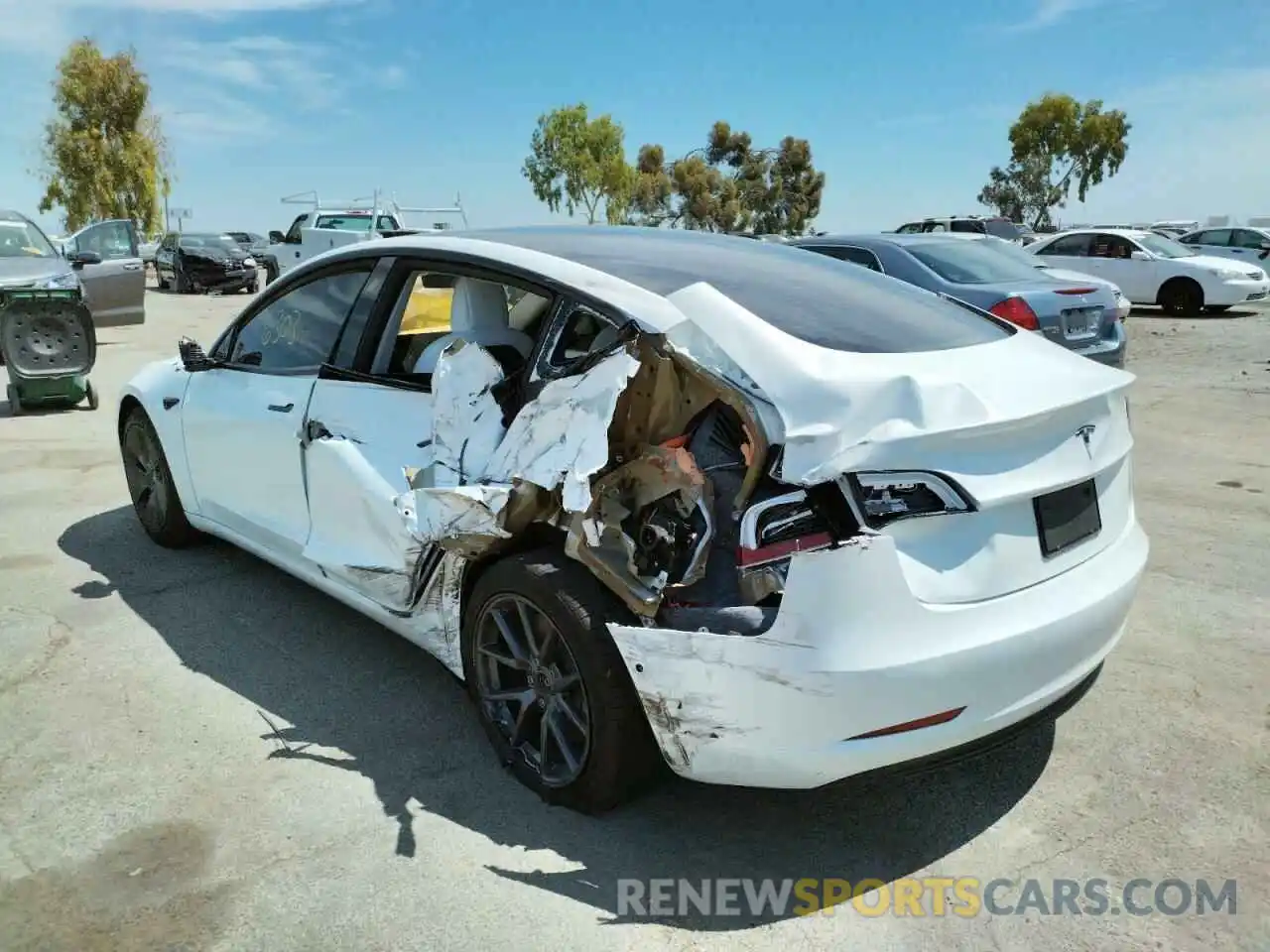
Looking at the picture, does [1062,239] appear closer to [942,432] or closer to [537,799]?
[942,432]

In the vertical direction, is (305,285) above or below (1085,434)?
above

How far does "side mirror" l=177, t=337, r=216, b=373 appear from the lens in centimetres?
467

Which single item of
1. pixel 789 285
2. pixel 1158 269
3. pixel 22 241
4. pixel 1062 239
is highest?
pixel 22 241

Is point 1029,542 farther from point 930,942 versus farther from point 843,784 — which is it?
point 930,942

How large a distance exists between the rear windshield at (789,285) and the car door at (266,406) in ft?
2.58

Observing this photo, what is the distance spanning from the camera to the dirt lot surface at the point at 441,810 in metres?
2.52

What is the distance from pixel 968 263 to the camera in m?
9.53

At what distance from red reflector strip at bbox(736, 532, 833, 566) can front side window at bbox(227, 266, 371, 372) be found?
2.13 m

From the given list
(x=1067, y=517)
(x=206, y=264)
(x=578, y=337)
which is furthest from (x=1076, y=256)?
(x=206, y=264)

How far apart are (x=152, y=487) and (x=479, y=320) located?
9.01ft

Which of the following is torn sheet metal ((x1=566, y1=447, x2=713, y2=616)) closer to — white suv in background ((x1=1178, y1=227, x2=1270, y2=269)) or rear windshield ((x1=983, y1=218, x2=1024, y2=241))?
white suv in background ((x1=1178, y1=227, x2=1270, y2=269))

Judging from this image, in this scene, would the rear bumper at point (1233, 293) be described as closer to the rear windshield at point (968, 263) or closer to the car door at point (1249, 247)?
the car door at point (1249, 247)

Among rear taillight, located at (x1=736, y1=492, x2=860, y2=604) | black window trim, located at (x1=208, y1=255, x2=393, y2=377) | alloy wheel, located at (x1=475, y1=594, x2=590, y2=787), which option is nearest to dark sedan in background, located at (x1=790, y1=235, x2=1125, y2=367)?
black window trim, located at (x1=208, y1=255, x2=393, y2=377)

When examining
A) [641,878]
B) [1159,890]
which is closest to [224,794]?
[641,878]
